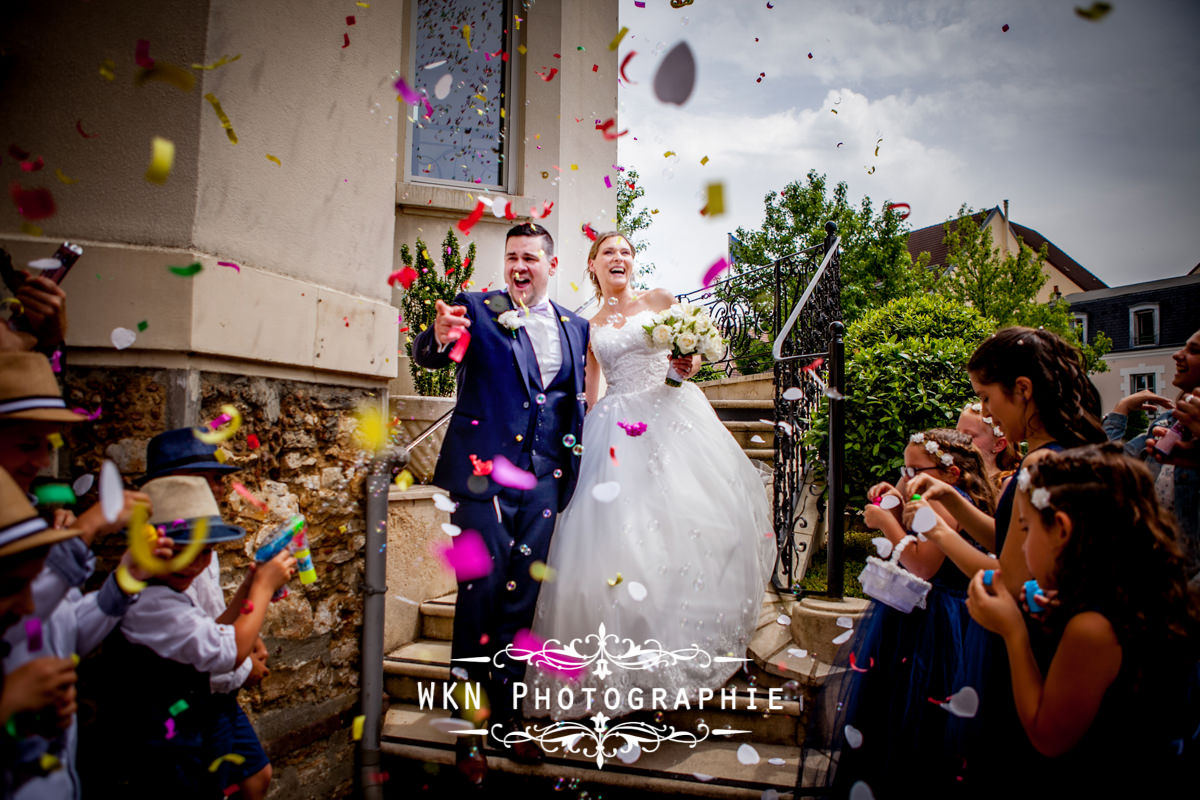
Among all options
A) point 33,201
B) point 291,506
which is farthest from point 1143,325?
point 33,201

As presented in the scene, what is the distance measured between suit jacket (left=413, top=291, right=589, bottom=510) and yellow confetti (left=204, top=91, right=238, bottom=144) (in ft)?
3.51

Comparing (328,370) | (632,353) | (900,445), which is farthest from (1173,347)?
(328,370)

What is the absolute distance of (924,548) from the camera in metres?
2.41

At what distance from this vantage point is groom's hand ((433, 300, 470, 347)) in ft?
9.59

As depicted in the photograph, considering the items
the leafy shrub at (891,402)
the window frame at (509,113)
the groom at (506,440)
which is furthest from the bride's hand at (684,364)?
the window frame at (509,113)

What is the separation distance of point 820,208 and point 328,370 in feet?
66.2

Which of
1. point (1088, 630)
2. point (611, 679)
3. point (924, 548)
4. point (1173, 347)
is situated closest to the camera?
point (1088, 630)

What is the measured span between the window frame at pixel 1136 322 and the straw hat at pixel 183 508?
31.8m

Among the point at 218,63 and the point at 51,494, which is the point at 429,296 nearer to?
the point at 218,63

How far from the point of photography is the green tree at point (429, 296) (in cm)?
511

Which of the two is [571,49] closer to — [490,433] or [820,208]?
[490,433]

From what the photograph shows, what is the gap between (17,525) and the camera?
1.29m

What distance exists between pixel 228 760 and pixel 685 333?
8.43ft

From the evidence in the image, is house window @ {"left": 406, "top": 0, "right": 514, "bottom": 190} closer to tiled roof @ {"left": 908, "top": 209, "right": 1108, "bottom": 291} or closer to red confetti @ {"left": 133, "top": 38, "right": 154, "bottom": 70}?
red confetti @ {"left": 133, "top": 38, "right": 154, "bottom": 70}
